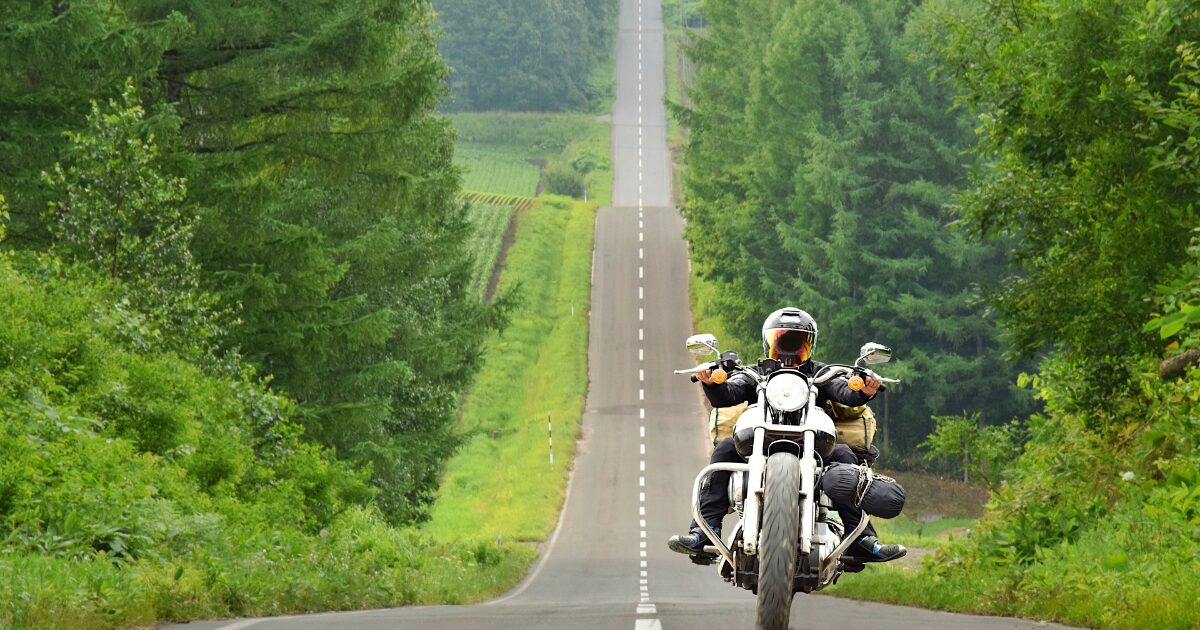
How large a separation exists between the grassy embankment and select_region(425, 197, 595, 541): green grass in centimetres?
6

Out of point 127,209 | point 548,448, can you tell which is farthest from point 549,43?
point 127,209

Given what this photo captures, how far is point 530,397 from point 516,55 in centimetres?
6241

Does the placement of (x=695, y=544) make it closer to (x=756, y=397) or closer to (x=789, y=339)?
(x=756, y=397)

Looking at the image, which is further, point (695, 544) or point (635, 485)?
point (635, 485)

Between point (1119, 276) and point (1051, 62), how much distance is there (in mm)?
2801

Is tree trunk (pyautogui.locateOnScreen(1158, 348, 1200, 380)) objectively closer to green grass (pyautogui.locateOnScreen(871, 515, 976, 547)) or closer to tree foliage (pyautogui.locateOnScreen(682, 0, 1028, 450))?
green grass (pyautogui.locateOnScreen(871, 515, 976, 547))

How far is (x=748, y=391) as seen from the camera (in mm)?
9422

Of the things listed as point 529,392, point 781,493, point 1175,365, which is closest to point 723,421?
point 781,493

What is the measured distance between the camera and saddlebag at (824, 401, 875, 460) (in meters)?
9.79

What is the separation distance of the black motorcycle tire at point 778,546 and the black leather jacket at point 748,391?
983mm

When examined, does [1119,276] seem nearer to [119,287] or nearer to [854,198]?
[119,287]

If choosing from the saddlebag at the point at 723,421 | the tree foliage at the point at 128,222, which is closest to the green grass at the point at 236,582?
the tree foliage at the point at 128,222

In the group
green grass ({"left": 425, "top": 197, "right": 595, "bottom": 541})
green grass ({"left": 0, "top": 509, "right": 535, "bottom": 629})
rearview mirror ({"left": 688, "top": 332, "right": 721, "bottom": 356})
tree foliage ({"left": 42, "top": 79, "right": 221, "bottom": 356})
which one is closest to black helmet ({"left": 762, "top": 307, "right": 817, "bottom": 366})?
rearview mirror ({"left": 688, "top": 332, "right": 721, "bottom": 356})

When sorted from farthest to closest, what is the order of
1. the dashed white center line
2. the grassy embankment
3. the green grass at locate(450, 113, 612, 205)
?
the green grass at locate(450, 113, 612, 205) → the grassy embankment → the dashed white center line
